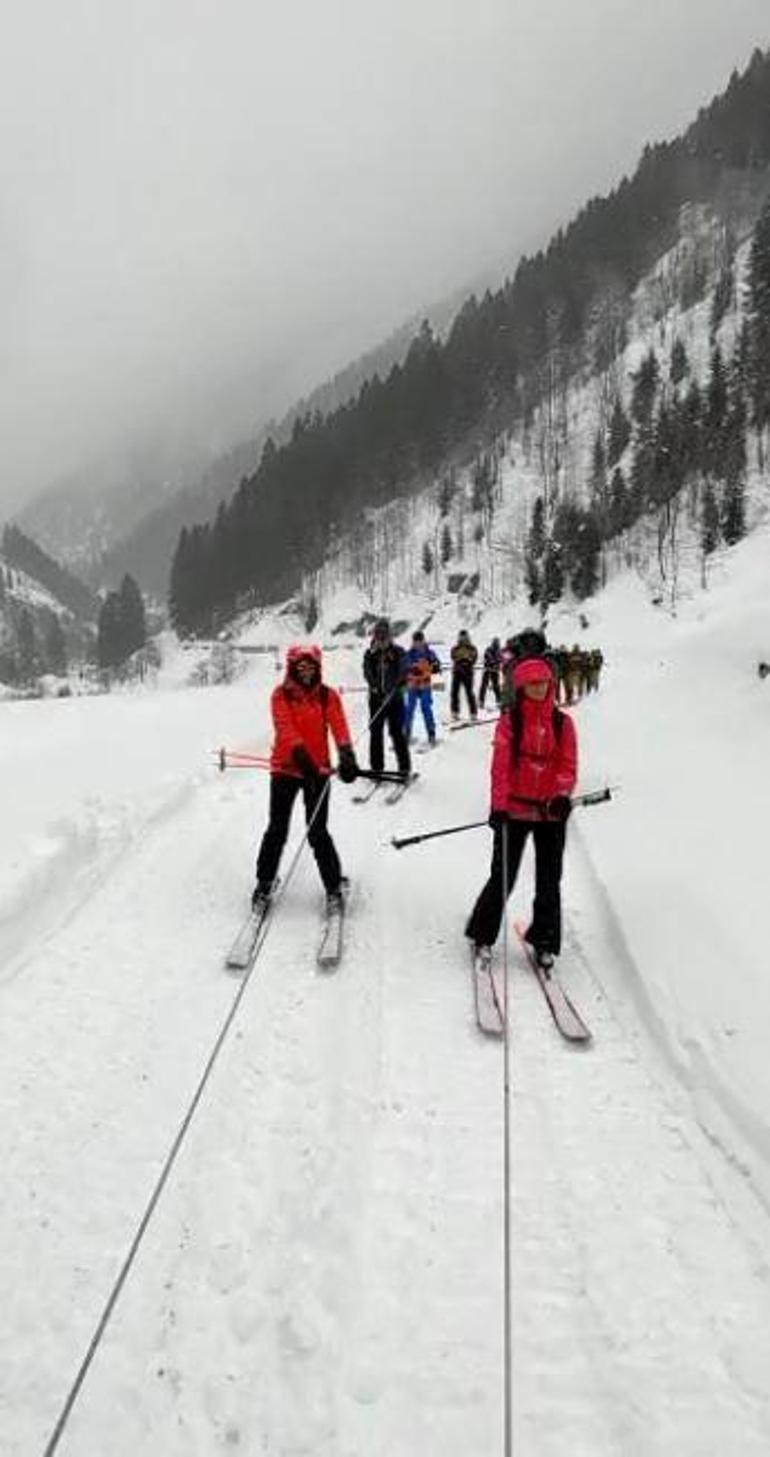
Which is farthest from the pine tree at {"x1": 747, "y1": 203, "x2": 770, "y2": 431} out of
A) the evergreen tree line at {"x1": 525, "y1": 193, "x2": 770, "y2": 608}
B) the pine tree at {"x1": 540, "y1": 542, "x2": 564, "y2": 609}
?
the pine tree at {"x1": 540, "y1": 542, "x2": 564, "y2": 609}

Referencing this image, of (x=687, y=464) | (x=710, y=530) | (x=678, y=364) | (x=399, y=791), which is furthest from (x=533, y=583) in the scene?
(x=399, y=791)

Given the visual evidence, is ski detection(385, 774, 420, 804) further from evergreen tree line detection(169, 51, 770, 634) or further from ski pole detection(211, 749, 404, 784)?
evergreen tree line detection(169, 51, 770, 634)

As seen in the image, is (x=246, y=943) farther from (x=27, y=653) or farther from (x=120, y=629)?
(x=27, y=653)

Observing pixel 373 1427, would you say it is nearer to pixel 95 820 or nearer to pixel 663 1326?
pixel 663 1326

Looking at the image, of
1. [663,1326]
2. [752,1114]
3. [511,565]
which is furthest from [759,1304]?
[511,565]

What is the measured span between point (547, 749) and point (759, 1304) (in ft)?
12.1

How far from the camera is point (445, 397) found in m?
119

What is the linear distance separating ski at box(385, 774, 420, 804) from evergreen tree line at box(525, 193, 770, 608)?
6398 cm

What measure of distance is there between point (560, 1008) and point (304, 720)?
3262mm

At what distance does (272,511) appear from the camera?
11912 cm

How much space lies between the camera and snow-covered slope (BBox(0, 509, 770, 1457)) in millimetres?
2752

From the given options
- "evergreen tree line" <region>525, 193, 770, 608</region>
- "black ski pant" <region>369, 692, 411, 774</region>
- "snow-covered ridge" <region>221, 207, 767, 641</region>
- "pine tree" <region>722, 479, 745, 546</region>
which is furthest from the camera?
"snow-covered ridge" <region>221, 207, 767, 641</region>

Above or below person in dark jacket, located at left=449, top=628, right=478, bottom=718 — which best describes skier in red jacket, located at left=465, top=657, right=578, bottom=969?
below

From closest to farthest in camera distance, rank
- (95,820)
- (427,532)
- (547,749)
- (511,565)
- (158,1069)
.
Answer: (158,1069) < (547,749) < (95,820) < (511,565) < (427,532)
